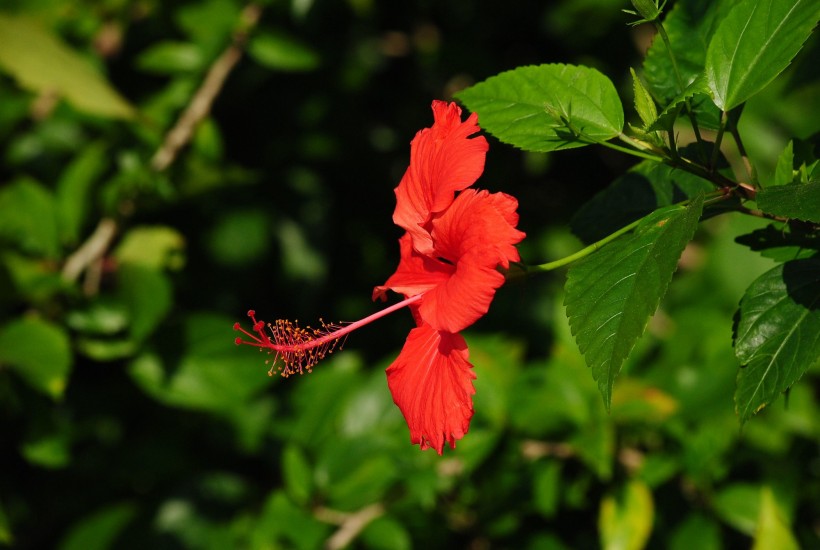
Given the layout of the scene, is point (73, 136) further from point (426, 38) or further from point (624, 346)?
point (624, 346)

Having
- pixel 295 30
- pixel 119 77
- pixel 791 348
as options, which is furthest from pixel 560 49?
pixel 791 348

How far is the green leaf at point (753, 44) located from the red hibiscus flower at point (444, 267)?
0.81 ft

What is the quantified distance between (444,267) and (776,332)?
0.35 metres

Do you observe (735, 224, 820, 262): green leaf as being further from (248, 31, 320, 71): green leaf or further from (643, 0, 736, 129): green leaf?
(248, 31, 320, 71): green leaf

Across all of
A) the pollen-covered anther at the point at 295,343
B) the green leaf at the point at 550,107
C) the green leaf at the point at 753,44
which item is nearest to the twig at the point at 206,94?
the pollen-covered anther at the point at 295,343

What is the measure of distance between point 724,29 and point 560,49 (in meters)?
1.71

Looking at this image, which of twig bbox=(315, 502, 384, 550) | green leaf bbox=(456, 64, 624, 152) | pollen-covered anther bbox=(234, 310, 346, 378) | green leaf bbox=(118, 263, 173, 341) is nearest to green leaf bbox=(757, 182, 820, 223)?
green leaf bbox=(456, 64, 624, 152)

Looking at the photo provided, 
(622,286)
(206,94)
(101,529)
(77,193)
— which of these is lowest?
(101,529)

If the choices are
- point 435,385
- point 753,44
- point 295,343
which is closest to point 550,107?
point 753,44

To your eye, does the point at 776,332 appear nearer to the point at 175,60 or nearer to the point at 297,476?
the point at 297,476

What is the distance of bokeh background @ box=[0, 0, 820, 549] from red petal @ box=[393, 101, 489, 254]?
467mm

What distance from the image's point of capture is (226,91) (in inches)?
89.4

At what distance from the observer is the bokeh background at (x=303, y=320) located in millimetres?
1669

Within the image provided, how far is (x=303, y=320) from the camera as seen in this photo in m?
2.30
